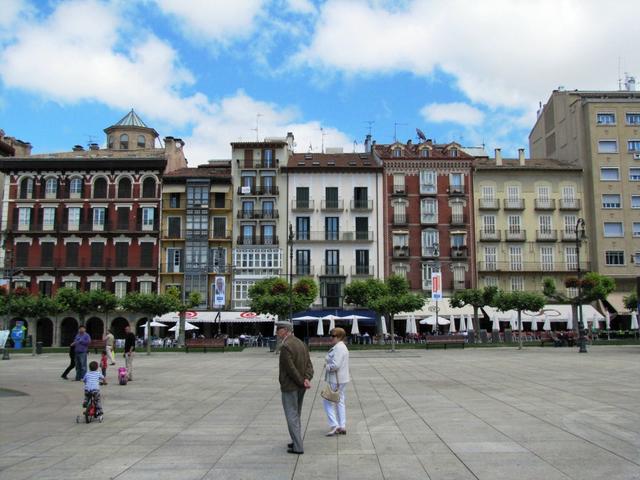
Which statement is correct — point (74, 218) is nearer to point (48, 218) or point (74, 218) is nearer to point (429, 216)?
point (48, 218)

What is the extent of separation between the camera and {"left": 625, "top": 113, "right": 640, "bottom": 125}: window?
57781 mm

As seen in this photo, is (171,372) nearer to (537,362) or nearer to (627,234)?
(537,362)

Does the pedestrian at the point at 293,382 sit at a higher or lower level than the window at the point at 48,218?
lower

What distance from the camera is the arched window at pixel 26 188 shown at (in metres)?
58.2

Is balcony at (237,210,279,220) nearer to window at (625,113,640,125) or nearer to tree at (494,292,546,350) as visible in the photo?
tree at (494,292,546,350)

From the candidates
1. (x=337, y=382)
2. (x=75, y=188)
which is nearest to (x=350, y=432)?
(x=337, y=382)

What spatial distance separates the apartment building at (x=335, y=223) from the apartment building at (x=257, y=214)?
1.05 meters

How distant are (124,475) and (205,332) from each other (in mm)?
48433

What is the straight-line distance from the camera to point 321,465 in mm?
8070

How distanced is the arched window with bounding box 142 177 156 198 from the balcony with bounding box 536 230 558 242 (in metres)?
33.3

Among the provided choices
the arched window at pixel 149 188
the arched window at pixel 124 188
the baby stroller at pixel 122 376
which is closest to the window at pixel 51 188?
the arched window at pixel 124 188

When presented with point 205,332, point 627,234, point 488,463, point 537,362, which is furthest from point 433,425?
point 627,234

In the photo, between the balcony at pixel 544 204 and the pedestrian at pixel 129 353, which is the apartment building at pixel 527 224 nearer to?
the balcony at pixel 544 204

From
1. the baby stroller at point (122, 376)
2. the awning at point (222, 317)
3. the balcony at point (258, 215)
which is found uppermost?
the balcony at point (258, 215)
